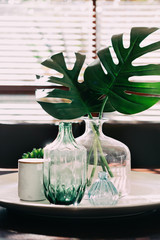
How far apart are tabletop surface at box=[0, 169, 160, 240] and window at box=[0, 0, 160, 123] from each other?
2.23 m

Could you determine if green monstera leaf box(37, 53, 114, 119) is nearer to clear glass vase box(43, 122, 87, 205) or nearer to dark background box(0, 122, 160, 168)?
clear glass vase box(43, 122, 87, 205)

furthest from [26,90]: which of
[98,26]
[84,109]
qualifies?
[84,109]

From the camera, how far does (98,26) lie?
3.04 metres

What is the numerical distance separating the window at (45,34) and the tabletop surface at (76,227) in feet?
7.30

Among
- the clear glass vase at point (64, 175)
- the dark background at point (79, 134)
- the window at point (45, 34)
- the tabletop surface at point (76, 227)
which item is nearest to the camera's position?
the tabletop surface at point (76, 227)

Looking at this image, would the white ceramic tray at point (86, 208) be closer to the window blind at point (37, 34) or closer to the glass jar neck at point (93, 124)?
the glass jar neck at point (93, 124)

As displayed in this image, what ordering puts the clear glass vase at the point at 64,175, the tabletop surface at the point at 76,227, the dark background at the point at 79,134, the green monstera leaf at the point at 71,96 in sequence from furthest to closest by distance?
the dark background at the point at 79,134
the green monstera leaf at the point at 71,96
the clear glass vase at the point at 64,175
the tabletop surface at the point at 76,227

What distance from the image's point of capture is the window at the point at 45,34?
3.03 m

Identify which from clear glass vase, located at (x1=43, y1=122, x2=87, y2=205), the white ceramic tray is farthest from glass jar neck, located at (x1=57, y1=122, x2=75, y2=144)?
the white ceramic tray

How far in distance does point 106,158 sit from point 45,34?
2.23 metres

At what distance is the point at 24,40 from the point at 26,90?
1.22 feet

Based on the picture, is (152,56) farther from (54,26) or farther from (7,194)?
(7,194)

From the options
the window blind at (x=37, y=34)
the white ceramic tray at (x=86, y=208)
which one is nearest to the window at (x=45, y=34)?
the window blind at (x=37, y=34)

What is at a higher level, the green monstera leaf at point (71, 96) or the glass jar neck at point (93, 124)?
the green monstera leaf at point (71, 96)
